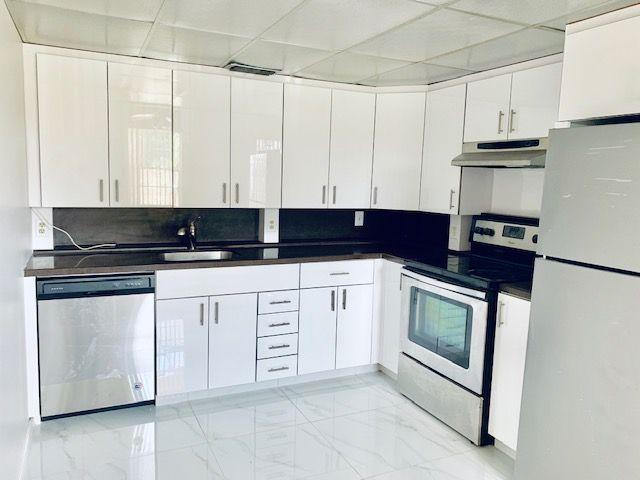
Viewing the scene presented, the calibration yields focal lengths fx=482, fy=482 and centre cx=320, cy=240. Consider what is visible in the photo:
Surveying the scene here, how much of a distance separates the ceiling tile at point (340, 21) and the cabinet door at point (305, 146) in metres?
0.85

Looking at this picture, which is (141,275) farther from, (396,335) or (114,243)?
(396,335)

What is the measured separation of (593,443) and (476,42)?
2.02 m

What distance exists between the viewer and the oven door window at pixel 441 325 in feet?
9.20

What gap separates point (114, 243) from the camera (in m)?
3.42

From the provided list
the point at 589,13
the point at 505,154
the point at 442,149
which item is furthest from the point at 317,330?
the point at 589,13

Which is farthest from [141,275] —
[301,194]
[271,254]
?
[301,194]

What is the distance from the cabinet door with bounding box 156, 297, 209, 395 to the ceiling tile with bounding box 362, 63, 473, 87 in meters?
2.01

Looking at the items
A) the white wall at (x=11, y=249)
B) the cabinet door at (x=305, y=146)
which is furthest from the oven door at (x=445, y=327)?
the white wall at (x=11, y=249)

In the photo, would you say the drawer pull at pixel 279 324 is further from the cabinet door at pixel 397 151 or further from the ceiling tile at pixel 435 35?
the ceiling tile at pixel 435 35

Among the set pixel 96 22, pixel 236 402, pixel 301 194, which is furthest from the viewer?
pixel 301 194

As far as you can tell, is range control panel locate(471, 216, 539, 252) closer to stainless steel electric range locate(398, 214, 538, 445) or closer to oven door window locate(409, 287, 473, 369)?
stainless steel electric range locate(398, 214, 538, 445)

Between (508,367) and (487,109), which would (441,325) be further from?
(487,109)

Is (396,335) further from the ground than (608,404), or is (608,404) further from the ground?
(608,404)

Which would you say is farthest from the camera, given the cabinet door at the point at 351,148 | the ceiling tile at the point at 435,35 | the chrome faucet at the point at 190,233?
the cabinet door at the point at 351,148
